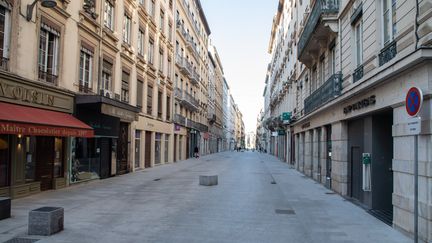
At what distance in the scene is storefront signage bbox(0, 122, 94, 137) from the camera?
9910 millimetres

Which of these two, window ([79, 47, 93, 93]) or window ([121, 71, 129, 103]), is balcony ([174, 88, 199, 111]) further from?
window ([79, 47, 93, 93])

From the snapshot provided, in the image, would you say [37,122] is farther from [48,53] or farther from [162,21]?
[162,21]

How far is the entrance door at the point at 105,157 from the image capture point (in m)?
19.0

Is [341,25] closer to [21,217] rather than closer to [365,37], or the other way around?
[365,37]

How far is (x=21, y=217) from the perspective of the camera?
905cm

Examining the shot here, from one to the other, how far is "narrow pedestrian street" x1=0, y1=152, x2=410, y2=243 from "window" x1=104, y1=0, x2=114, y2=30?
882cm

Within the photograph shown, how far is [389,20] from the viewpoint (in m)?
9.67

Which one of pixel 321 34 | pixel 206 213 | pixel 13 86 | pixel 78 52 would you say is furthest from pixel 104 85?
pixel 206 213

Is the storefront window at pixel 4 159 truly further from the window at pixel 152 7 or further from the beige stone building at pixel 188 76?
the beige stone building at pixel 188 76

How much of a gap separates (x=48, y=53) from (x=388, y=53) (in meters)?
11.3

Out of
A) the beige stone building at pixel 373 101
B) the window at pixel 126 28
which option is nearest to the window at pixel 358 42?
the beige stone building at pixel 373 101

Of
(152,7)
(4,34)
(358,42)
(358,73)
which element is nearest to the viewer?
(4,34)

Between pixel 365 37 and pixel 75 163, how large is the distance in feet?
38.5

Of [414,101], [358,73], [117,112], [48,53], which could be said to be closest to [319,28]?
[358,73]
